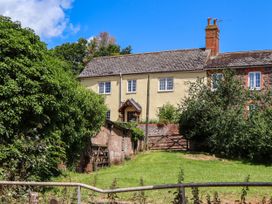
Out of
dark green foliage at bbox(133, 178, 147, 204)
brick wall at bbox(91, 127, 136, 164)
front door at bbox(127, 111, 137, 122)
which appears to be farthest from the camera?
front door at bbox(127, 111, 137, 122)

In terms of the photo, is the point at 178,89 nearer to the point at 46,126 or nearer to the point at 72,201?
the point at 46,126

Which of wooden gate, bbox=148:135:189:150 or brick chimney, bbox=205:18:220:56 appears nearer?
wooden gate, bbox=148:135:189:150

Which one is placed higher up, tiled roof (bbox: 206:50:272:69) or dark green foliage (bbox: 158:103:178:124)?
tiled roof (bbox: 206:50:272:69)

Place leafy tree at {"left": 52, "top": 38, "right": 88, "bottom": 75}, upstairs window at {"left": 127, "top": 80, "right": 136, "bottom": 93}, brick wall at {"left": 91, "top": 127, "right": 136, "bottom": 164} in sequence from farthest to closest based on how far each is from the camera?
leafy tree at {"left": 52, "top": 38, "right": 88, "bottom": 75} → upstairs window at {"left": 127, "top": 80, "right": 136, "bottom": 93} → brick wall at {"left": 91, "top": 127, "right": 136, "bottom": 164}

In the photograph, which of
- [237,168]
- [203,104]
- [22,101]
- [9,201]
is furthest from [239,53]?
[9,201]

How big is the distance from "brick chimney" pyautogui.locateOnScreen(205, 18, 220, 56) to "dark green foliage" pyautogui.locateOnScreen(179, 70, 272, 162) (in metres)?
10.8

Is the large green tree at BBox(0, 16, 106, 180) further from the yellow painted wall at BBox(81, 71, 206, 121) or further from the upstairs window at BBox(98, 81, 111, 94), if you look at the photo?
the upstairs window at BBox(98, 81, 111, 94)

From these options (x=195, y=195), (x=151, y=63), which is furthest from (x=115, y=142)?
(x=195, y=195)

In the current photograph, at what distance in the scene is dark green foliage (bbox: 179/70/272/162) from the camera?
88.3 feet

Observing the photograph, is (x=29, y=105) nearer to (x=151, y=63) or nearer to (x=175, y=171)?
(x=175, y=171)

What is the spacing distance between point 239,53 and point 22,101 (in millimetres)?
31537

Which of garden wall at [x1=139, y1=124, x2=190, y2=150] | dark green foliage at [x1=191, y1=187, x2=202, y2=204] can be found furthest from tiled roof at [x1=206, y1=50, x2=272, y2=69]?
dark green foliage at [x1=191, y1=187, x2=202, y2=204]

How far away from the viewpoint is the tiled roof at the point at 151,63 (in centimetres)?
4147

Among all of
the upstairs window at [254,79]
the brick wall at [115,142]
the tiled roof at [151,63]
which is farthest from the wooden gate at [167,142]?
the upstairs window at [254,79]
